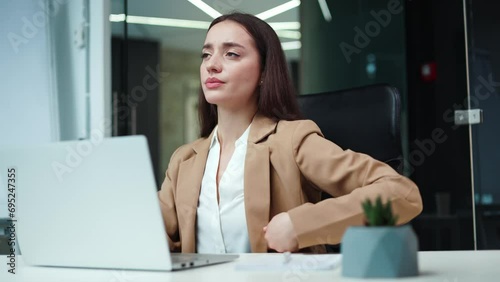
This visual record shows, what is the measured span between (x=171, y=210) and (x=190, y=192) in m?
0.10

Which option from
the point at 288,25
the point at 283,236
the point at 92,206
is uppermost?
the point at 288,25

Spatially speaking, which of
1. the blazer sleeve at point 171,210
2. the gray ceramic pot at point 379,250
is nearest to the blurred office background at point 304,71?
the blazer sleeve at point 171,210

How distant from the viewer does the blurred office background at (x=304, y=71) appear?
3414mm

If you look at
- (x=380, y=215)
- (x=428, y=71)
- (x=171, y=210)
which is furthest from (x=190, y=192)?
(x=428, y=71)

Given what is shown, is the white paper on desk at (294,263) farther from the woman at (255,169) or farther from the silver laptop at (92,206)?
the woman at (255,169)

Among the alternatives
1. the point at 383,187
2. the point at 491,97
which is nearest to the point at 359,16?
the point at 491,97

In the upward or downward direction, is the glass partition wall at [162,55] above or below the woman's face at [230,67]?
above

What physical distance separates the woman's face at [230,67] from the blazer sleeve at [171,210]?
25cm

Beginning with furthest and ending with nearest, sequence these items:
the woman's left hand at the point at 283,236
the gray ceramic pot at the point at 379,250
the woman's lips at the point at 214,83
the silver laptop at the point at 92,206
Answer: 1. the woman's lips at the point at 214,83
2. the woman's left hand at the point at 283,236
3. the silver laptop at the point at 92,206
4. the gray ceramic pot at the point at 379,250

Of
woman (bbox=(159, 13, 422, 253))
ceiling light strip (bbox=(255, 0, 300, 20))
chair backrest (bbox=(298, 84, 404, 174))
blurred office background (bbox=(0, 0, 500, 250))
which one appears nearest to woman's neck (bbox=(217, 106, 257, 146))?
woman (bbox=(159, 13, 422, 253))

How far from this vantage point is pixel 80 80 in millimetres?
3518

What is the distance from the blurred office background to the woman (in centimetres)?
183

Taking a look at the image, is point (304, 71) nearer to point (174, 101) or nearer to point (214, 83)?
point (174, 101)

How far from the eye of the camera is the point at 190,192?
5.48 ft
